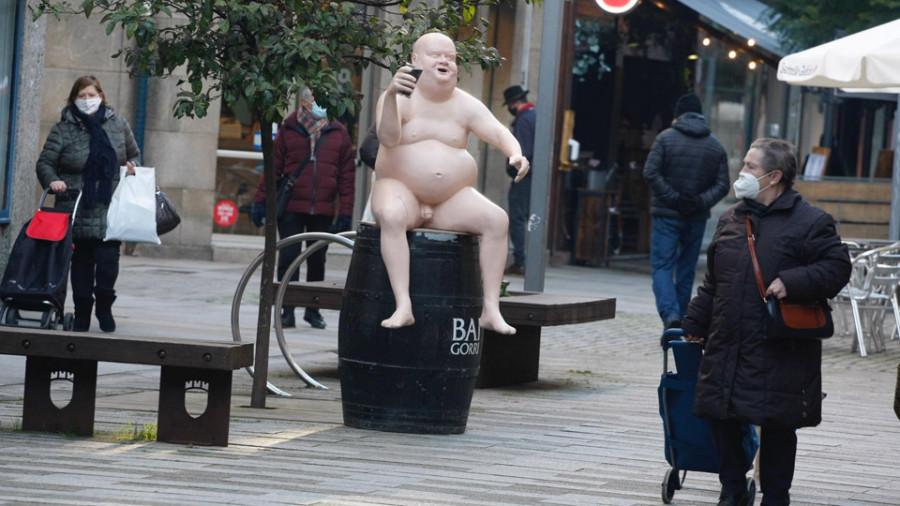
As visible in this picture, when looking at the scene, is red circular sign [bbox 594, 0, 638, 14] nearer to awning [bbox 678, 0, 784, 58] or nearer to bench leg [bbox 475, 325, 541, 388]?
bench leg [bbox 475, 325, 541, 388]

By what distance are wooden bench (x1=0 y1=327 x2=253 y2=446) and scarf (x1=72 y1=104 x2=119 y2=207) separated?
399 centimetres

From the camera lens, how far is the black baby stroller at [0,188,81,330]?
1076cm

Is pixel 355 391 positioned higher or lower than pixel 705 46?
lower

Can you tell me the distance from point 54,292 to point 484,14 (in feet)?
32.6

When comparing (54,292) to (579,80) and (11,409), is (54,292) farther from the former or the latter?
(579,80)

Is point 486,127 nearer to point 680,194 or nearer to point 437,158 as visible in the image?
point 437,158

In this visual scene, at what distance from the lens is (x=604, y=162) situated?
23.2 meters

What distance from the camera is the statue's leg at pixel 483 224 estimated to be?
8.00 meters

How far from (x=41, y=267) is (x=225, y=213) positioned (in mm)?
8745

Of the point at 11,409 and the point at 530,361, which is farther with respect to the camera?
the point at 530,361

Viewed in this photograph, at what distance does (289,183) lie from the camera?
12469mm

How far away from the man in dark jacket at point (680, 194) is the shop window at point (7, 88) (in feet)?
16.2

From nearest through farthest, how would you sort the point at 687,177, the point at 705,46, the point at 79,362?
the point at 79,362, the point at 687,177, the point at 705,46

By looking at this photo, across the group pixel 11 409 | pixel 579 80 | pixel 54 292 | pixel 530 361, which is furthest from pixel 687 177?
pixel 579 80
